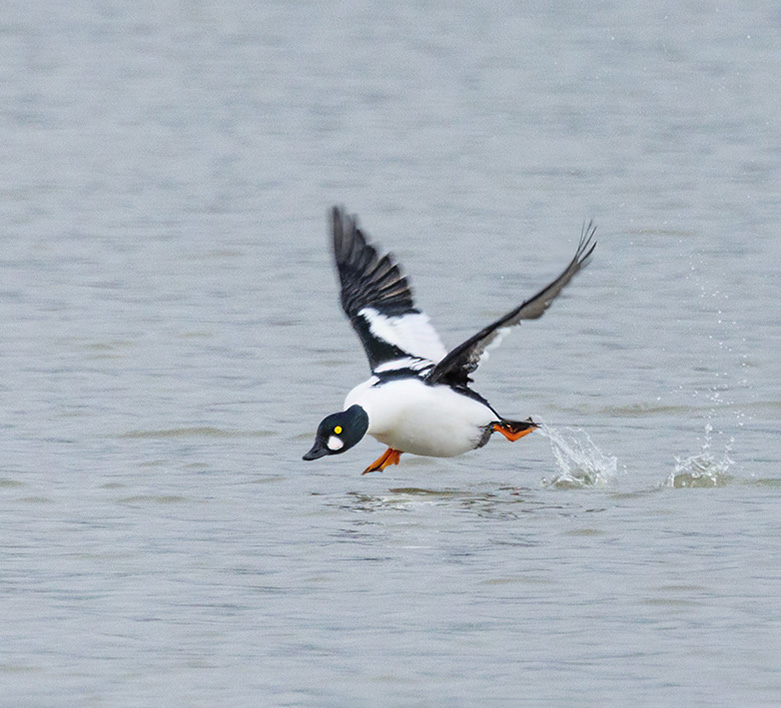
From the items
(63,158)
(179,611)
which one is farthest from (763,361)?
(63,158)

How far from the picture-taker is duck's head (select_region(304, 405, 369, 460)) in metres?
9.42

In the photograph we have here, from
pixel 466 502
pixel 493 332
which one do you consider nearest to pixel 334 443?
pixel 466 502

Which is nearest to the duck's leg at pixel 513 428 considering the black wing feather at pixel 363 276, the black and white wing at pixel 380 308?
the black and white wing at pixel 380 308

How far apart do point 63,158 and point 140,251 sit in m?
5.66

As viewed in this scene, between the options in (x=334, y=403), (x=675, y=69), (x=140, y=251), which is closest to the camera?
(x=334, y=403)

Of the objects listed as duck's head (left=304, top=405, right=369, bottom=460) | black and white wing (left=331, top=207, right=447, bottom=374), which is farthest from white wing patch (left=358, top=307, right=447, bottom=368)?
duck's head (left=304, top=405, right=369, bottom=460)

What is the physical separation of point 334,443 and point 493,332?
3.31ft

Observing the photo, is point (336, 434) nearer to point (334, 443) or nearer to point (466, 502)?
point (334, 443)

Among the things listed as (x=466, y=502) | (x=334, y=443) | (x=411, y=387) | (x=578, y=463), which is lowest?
(x=466, y=502)

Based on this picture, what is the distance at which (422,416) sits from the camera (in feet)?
32.1

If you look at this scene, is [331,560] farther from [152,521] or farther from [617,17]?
[617,17]

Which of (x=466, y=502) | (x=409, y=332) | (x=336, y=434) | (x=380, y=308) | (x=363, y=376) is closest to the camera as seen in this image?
(x=336, y=434)

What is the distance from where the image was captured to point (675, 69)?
3019 cm

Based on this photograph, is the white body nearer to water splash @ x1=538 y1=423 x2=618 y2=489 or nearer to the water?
the water
